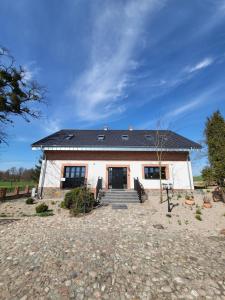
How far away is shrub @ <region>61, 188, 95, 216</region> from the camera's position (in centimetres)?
890

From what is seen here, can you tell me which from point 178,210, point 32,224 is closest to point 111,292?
point 32,224

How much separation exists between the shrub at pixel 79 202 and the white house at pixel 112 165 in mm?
3988

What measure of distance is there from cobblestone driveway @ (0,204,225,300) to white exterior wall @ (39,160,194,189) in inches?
284

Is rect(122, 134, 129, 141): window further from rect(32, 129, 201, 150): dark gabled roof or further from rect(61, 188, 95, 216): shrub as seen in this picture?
rect(61, 188, 95, 216): shrub

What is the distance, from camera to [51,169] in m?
13.9

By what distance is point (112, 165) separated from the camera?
1399cm

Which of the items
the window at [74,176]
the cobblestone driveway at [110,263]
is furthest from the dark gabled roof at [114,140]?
the cobblestone driveway at [110,263]

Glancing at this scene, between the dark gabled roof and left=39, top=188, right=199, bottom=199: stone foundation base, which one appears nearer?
left=39, top=188, right=199, bottom=199: stone foundation base

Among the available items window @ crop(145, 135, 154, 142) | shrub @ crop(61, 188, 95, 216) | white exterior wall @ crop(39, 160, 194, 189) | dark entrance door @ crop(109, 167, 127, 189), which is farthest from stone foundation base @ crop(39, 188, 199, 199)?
window @ crop(145, 135, 154, 142)

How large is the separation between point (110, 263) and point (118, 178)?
10114 millimetres

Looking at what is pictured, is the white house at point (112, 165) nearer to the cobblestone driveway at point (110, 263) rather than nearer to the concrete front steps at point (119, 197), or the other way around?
the concrete front steps at point (119, 197)

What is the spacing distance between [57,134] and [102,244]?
13.8 meters

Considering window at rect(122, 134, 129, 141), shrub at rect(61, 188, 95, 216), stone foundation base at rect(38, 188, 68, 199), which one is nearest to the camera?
shrub at rect(61, 188, 95, 216)

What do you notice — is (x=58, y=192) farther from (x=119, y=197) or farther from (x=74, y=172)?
(x=119, y=197)
